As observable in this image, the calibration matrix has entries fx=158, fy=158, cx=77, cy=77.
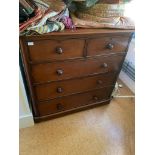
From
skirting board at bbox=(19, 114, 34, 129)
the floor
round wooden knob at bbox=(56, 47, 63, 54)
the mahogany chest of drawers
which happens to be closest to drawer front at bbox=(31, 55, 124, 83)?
the mahogany chest of drawers

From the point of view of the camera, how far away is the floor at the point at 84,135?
1.33 metres

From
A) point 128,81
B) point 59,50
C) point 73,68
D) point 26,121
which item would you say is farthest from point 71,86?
point 128,81

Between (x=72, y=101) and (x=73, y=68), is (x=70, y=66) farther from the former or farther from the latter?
(x=72, y=101)

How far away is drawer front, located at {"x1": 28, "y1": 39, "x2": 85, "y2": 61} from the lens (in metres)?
1.05

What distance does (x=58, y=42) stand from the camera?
1.08m

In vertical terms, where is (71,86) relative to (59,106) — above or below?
above

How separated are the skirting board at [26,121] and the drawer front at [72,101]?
0.34 ft

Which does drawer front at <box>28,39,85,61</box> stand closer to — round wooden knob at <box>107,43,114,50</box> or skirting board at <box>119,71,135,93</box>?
round wooden knob at <box>107,43,114,50</box>

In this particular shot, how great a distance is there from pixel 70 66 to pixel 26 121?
654 mm

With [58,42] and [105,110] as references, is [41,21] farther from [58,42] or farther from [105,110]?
[105,110]

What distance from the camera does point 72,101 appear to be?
4.98 feet

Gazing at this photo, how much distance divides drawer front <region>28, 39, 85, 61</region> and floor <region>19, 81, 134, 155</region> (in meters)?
0.70
